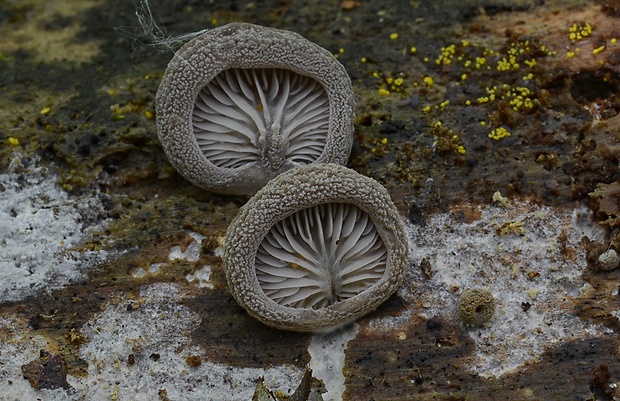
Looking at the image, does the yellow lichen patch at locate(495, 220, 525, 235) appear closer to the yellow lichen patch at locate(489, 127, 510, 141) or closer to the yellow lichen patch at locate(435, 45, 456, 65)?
the yellow lichen patch at locate(489, 127, 510, 141)

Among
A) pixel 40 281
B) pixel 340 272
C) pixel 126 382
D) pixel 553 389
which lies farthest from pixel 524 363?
pixel 40 281

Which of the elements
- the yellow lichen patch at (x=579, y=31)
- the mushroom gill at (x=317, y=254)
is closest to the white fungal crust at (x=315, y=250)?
the mushroom gill at (x=317, y=254)

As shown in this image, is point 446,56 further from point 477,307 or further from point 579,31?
point 477,307

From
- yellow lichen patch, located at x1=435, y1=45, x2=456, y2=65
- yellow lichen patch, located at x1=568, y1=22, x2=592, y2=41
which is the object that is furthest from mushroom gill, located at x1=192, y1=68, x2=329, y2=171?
yellow lichen patch, located at x1=568, y1=22, x2=592, y2=41

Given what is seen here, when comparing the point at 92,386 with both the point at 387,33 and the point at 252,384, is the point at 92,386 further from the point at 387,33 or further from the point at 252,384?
the point at 387,33

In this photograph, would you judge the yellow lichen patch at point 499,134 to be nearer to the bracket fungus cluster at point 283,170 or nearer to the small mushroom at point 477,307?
the bracket fungus cluster at point 283,170
